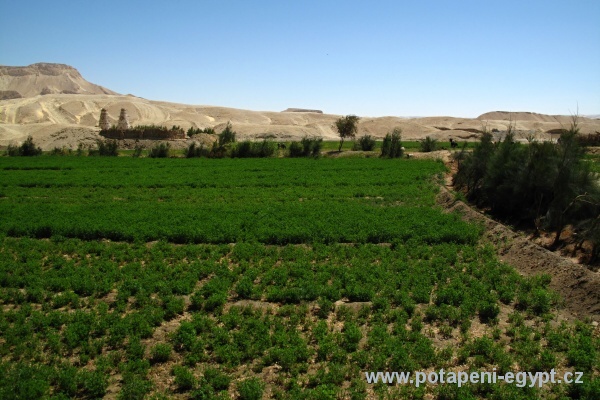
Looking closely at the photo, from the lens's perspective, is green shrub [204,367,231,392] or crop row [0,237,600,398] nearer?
green shrub [204,367,231,392]

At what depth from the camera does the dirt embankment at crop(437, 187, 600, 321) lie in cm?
1034

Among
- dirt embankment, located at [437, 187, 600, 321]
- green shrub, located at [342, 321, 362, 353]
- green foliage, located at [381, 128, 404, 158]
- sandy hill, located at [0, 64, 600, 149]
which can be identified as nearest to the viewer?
green shrub, located at [342, 321, 362, 353]

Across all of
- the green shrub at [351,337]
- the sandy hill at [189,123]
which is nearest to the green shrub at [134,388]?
the green shrub at [351,337]

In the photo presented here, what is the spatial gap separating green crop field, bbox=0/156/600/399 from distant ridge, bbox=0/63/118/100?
161758mm

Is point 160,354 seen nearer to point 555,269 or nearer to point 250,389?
point 250,389

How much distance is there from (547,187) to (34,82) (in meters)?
191

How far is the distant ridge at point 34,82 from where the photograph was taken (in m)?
161

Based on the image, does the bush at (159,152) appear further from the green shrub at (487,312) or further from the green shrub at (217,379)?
the green shrub at (217,379)

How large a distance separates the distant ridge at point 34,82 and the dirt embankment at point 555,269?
16855cm

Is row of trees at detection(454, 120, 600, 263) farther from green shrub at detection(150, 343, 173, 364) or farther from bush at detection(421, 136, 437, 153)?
bush at detection(421, 136, 437, 153)

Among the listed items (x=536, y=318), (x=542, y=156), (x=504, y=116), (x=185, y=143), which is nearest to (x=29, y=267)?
(x=536, y=318)

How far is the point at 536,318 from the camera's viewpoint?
31.9 feet

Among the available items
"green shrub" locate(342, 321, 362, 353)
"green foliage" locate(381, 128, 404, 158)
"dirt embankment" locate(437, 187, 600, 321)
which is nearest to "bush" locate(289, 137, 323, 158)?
"green foliage" locate(381, 128, 404, 158)

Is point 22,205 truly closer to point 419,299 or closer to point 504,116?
point 419,299
